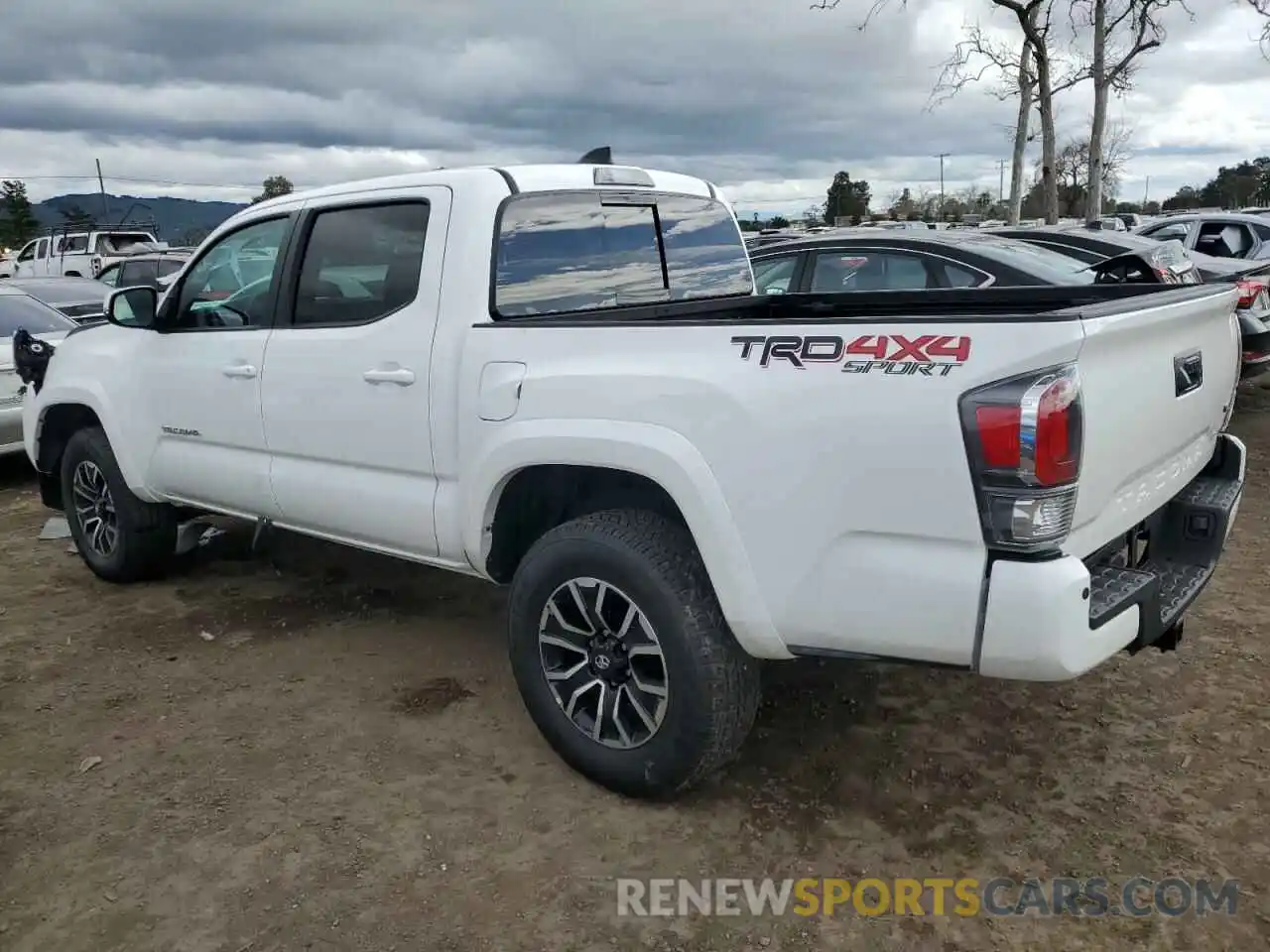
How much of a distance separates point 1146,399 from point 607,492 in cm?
164

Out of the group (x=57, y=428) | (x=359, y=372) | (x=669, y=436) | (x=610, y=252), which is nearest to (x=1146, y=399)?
(x=669, y=436)

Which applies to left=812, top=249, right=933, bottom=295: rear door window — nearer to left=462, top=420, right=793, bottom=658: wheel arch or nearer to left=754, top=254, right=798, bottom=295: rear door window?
left=754, top=254, right=798, bottom=295: rear door window

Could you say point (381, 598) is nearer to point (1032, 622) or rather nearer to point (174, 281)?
point (174, 281)

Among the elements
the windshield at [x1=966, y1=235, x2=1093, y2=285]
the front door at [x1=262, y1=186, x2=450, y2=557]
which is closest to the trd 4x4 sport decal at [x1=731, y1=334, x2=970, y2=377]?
the front door at [x1=262, y1=186, x2=450, y2=557]

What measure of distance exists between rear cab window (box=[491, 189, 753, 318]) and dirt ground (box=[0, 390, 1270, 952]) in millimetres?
1628

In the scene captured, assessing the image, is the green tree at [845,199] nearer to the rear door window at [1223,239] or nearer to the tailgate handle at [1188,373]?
the rear door window at [1223,239]

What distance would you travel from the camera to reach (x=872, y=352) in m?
2.55

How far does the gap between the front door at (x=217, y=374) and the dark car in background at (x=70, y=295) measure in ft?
20.5

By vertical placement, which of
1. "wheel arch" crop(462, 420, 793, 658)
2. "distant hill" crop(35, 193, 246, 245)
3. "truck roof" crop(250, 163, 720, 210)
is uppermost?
"distant hill" crop(35, 193, 246, 245)

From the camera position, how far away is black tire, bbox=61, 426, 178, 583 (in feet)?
17.2

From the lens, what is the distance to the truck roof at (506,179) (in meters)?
3.74

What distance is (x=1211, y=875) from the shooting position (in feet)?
9.34

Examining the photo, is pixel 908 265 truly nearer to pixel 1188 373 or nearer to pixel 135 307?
pixel 1188 373

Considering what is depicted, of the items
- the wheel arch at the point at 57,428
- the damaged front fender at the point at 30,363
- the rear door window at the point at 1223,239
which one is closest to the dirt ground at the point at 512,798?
the wheel arch at the point at 57,428
